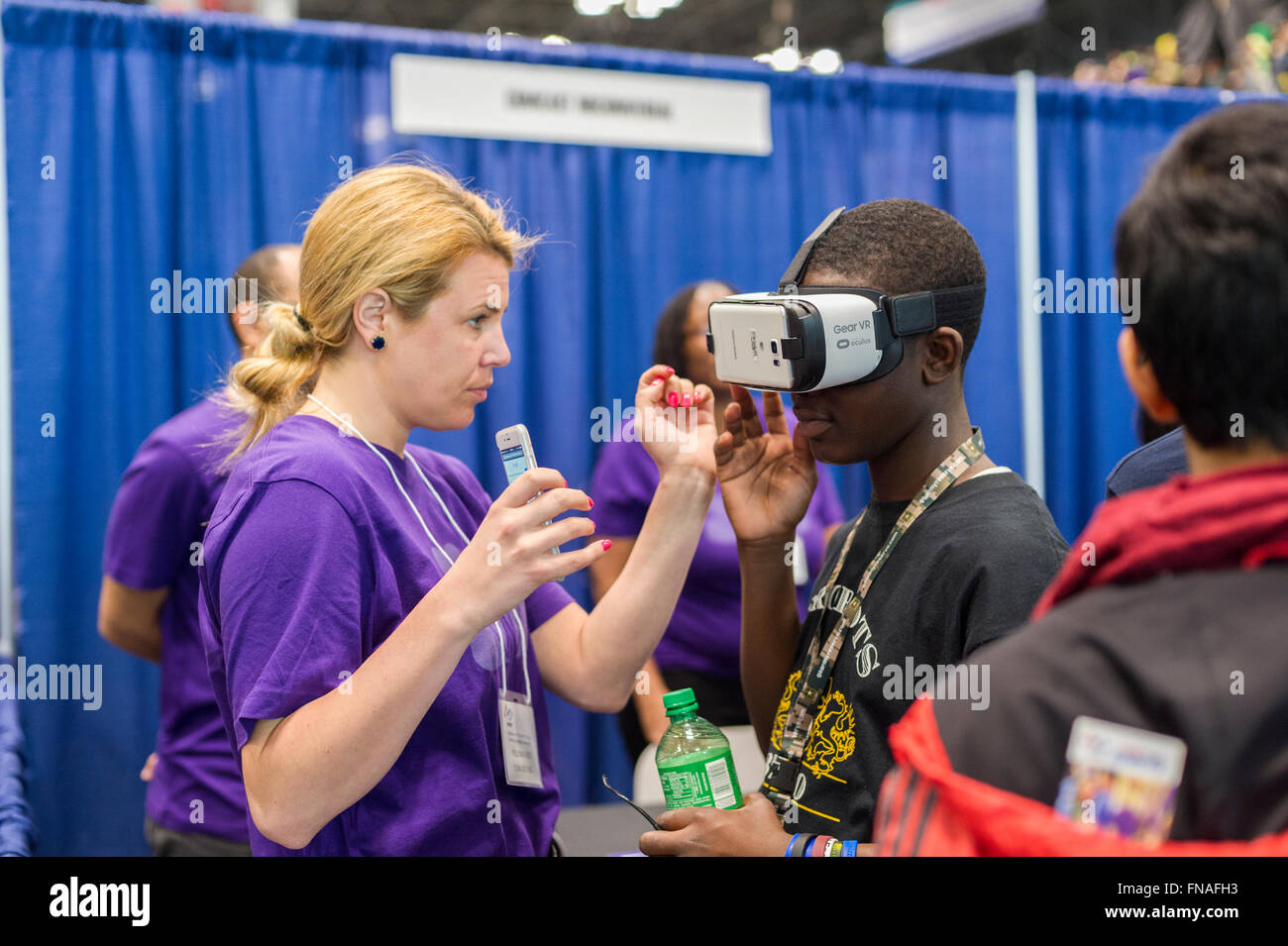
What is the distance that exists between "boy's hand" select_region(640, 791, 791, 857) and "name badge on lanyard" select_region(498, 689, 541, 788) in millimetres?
215

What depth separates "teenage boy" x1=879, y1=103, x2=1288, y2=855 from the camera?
591 mm

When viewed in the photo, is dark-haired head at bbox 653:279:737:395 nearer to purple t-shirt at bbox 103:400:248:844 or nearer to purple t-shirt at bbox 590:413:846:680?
purple t-shirt at bbox 590:413:846:680

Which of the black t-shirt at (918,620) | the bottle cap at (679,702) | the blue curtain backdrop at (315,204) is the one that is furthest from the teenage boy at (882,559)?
the blue curtain backdrop at (315,204)

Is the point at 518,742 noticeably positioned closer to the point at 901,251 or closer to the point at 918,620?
the point at 918,620

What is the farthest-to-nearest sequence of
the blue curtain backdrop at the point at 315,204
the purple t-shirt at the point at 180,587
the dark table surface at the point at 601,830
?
the blue curtain backdrop at the point at 315,204, the purple t-shirt at the point at 180,587, the dark table surface at the point at 601,830

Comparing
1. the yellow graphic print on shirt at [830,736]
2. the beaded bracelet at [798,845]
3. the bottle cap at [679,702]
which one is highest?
the bottle cap at [679,702]

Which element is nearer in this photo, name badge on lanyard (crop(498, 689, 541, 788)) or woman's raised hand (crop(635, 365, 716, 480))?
name badge on lanyard (crop(498, 689, 541, 788))

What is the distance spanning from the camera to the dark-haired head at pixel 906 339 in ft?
3.98

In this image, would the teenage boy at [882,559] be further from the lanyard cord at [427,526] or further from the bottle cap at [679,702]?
the lanyard cord at [427,526]

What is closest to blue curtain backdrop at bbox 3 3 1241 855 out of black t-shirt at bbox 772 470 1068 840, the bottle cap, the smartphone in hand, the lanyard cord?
the lanyard cord

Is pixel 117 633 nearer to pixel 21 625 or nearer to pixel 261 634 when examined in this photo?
pixel 21 625

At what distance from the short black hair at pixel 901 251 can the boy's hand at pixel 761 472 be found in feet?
0.76
